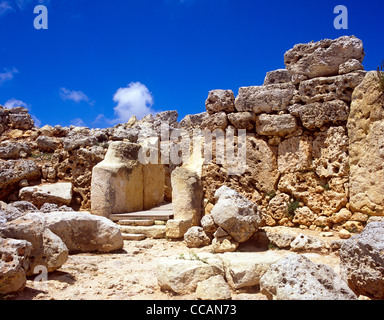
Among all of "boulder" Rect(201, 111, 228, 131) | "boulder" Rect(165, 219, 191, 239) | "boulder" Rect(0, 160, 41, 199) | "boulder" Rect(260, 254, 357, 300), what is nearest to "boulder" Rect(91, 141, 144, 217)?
"boulder" Rect(165, 219, 191, 239)

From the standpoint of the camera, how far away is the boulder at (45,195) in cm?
902

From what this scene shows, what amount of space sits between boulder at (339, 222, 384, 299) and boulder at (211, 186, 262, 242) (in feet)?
6.55

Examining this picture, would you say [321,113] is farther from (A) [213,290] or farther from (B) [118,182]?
(B) [118,182]

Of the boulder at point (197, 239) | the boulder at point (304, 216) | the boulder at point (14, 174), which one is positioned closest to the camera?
the boulder at point (197, 239)

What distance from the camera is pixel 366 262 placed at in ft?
10.5

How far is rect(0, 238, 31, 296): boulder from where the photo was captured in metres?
2.98

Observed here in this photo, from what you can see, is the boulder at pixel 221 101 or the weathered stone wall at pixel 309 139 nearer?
the weathered stone wall at pixel 309 139

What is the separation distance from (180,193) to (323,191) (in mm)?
2746

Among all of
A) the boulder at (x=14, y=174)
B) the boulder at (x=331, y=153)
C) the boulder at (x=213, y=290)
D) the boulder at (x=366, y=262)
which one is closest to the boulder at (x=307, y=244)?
the boulder at (x=331, y=153)

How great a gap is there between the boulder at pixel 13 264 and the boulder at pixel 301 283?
2.33 meters

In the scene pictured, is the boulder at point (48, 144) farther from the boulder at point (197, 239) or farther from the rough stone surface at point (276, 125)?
the rough stone surface at point (276, 125)

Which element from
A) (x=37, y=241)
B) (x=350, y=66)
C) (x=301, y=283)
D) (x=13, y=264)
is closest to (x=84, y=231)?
(x=37, y=241)

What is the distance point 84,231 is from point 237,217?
8.05 ft

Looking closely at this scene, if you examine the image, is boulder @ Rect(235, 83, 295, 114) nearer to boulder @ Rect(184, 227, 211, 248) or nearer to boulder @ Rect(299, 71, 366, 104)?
boulder @ Rect(299, 71, 366, 104)
